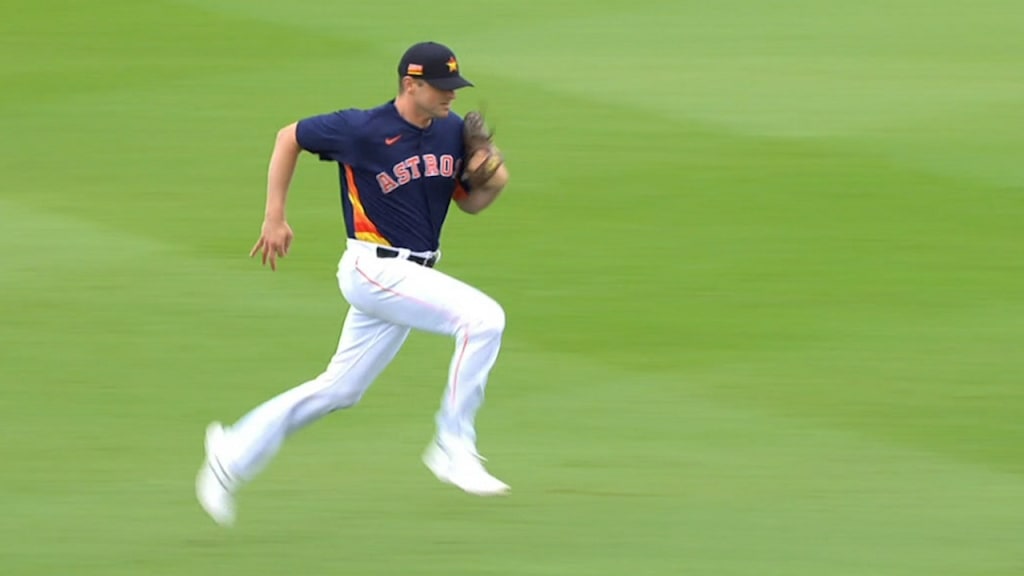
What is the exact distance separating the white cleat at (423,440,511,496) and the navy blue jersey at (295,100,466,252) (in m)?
0.91

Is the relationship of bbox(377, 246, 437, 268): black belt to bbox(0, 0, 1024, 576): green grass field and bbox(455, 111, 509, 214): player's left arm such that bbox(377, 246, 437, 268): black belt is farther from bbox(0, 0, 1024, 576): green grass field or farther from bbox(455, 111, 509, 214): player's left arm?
bbox(0, 0, 1024, 576): green grass field

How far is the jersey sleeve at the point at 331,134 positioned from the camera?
8.27 meters

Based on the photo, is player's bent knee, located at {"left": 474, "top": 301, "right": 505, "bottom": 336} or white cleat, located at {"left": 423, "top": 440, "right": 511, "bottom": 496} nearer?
player's bent knee, located at {"left": 474, "top": 301, "right": 505, "bottom": 336}

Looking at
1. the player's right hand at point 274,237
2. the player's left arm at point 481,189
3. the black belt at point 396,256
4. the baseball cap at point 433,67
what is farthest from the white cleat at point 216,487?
the baseball cap at point 433,67

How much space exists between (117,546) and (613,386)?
3332mm

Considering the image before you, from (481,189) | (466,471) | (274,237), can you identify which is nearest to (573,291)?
(481,189)

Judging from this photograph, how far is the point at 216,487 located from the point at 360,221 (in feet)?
4.31

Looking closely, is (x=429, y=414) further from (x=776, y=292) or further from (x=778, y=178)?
(x=778, y=178)

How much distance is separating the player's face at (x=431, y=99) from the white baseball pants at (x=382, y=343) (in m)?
0.64

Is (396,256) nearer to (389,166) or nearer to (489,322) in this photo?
(389,166)

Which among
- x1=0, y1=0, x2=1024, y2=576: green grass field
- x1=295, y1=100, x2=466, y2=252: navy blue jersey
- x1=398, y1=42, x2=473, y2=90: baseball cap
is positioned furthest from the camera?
x1=0, y1=0, x2=1024, y2=576: green grass field

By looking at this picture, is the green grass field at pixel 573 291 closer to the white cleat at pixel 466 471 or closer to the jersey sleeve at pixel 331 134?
the white cleat at pixel 466 471

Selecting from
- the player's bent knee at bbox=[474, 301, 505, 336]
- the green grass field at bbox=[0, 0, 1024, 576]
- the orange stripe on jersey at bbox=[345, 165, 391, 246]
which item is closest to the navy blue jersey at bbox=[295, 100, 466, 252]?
the orange stripe on jersey at bbox=[345, 165, 391, 246]

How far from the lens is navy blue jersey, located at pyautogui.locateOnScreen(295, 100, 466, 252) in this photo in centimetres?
829
